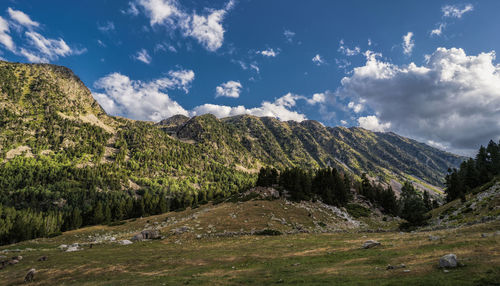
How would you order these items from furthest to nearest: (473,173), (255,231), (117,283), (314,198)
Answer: (473,173) < (314,198) < (255,231) < (117,283)

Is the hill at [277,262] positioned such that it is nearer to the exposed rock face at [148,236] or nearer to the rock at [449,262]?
the rock at [449,262]

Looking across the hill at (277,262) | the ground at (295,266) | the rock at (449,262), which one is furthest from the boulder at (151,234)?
the rock at (449,262)

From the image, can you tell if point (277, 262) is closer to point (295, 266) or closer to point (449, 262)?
point (295, 266)

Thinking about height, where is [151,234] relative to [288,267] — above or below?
below

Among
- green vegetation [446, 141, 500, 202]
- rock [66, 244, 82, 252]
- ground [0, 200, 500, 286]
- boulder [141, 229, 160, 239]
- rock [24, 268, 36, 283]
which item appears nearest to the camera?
ground [0, 200, 500, 286]

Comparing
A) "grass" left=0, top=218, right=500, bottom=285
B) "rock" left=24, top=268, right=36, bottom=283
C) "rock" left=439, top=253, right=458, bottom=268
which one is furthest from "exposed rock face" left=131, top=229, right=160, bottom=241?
"rock" left=439, top=253, right=458, bottom=268

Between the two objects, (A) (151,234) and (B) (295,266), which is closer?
(B) (295,266)

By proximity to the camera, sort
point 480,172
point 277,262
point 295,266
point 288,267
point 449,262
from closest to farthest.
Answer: point 449,262 → point 288,267 → point 295,266 → point 277,262 → point 480,172

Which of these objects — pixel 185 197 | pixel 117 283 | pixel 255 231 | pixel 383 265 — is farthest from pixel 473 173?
pixel 185 197

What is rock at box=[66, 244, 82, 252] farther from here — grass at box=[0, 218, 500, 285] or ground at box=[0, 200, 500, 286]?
grass at box=[0, 218, 500, 285]

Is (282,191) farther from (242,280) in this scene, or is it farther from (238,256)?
(242,280)

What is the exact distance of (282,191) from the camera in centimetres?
7719

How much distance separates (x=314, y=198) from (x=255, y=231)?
35.1 metres

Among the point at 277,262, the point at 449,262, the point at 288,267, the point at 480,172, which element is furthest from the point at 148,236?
the point at 480,172
